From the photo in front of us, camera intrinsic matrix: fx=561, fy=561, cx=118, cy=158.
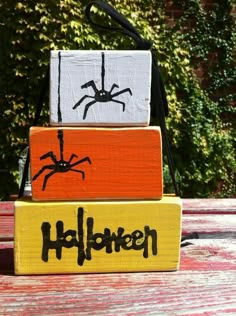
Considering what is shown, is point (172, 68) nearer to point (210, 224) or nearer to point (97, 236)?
point (210, 224)

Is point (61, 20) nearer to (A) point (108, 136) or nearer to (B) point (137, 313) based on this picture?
(A) point (108, 136)

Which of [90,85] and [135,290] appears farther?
[90,85]

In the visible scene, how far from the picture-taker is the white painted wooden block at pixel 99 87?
50.6 inches

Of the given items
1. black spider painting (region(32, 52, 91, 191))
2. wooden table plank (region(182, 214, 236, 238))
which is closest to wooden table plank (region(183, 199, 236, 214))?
wooden table plank (region(182, 214, 236, 238))

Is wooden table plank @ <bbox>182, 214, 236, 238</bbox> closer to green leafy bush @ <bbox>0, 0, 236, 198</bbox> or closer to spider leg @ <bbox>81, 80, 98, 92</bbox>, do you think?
spider leg @ <bbox>81, 80, 98, 92</bbox>

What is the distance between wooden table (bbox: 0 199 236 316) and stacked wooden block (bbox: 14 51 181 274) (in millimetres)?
55

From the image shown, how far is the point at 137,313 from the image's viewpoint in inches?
38.9

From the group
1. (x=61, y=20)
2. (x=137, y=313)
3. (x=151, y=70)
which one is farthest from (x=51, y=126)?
(x=61, y=20)

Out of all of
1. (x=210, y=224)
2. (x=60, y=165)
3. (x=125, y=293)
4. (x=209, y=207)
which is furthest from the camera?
(x=209, y=207)

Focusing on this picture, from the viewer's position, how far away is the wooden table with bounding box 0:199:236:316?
1.01m

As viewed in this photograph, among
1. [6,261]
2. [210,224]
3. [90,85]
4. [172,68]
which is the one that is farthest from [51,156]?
[172,68]

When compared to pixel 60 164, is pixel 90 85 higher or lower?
higher

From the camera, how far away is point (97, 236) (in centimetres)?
128

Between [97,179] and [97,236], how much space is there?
13cm
